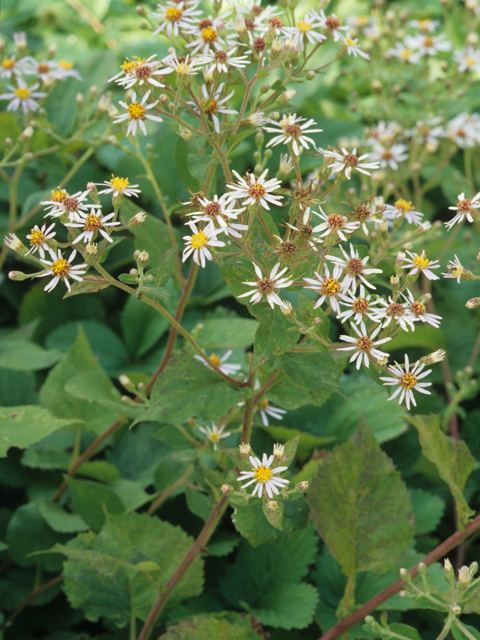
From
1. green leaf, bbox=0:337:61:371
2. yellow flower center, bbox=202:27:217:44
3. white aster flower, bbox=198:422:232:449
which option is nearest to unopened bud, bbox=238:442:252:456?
white aster flower, bbox=198:422:232:449

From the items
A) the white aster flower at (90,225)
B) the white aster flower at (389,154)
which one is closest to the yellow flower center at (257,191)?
the white aster flower at (90,225)

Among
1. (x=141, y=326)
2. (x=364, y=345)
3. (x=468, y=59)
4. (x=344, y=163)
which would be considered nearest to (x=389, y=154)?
(x=468, y=59)

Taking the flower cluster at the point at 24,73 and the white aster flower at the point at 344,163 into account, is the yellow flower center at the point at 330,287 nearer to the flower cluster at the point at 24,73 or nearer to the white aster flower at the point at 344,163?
the white aster flower at the point at 344,163

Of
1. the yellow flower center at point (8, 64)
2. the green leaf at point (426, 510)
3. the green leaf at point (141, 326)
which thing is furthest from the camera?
the green leaf at point (141, 326)

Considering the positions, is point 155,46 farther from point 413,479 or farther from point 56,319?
point 413,479

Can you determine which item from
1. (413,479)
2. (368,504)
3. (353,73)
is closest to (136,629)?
(368,504)

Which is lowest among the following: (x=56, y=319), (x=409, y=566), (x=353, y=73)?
(x=409, y=566)

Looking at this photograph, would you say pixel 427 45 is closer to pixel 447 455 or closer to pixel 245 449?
pixel 447 455
